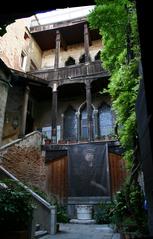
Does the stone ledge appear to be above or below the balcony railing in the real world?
below

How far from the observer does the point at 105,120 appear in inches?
674

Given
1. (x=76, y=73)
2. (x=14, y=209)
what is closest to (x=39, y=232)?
(x=14, y=209)

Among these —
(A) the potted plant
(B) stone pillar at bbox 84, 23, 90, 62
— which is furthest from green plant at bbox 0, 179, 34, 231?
(B) stone pillar at bbox 84, 23, 90, 62

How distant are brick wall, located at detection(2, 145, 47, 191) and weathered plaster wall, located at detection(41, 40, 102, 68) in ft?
31.4

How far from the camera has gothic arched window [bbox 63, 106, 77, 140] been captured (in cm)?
1748

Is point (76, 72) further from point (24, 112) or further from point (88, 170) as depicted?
point (88, 170)

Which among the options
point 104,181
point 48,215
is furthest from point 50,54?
point 48,215

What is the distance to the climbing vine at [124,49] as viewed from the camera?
611 centimetres

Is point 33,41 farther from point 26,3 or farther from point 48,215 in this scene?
point 26,3

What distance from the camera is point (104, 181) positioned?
12180 mm

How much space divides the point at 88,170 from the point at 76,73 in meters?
7.06

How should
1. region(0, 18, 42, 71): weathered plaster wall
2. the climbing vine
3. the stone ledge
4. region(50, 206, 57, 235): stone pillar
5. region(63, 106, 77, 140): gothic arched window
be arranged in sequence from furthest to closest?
region(63, 106, 77, 140): gothic arched window → region(0, 18, 42, 71): weathered plaster wall → the stone ledge → region(50, 206, 57, 235): stone pillar → the climbing vine

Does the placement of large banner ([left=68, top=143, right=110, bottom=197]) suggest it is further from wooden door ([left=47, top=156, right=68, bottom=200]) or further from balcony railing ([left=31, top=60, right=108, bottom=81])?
balcony railing ([left=31, top=60, right=108, bottom=81])

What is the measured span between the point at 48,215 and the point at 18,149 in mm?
4304
